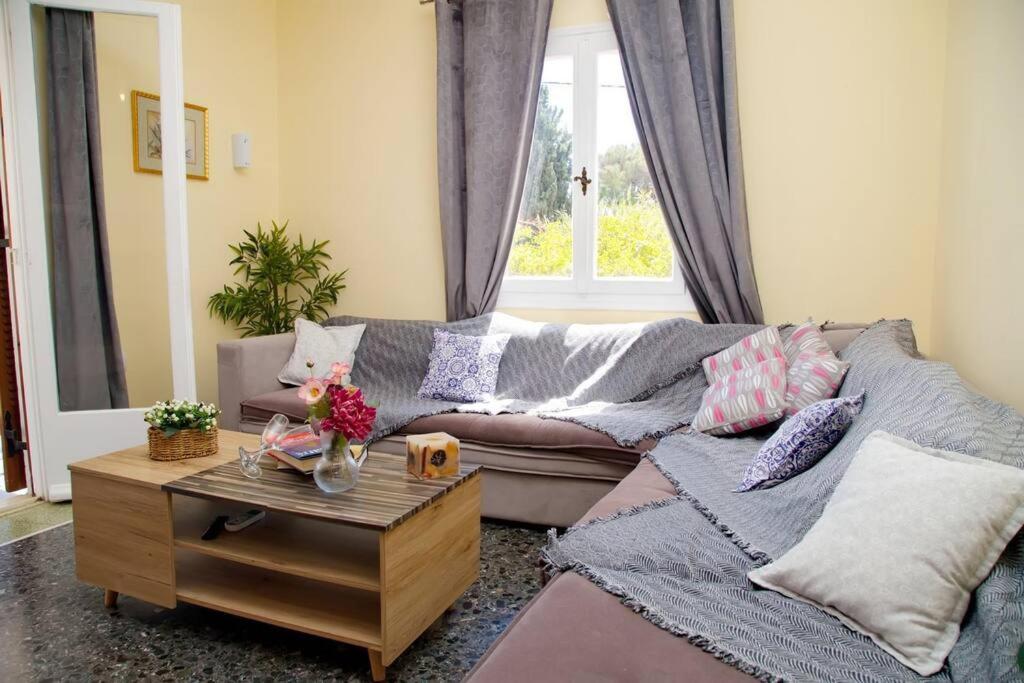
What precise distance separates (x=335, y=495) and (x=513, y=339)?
171 centimetres

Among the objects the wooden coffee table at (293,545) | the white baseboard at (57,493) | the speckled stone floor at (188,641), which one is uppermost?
the wooden coffee table at (293,545)

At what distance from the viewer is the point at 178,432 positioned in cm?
232

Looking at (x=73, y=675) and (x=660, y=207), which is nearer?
(x=73, y=675)

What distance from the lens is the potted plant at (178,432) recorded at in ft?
7.57

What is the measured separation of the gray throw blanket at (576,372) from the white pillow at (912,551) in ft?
4.25

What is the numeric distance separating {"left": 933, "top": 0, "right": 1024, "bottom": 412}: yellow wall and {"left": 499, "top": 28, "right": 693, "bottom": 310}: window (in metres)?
1.18

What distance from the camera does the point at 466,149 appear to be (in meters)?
3.83

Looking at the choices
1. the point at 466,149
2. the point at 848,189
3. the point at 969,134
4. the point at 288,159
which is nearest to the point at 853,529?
the point at 969,134

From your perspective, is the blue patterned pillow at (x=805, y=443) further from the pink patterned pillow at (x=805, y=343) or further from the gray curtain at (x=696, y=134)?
the gray curtain at (x=696, y=134)

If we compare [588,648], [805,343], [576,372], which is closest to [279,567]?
[588,648]

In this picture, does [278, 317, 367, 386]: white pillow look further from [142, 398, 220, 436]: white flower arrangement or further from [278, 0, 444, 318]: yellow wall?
[142, 398, 220, 436]: white flower arrangement

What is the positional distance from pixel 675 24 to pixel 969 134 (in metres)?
1.33

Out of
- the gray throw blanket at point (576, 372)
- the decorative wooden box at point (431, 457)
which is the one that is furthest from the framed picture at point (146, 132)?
the decorative wooden box at point (431, 457)

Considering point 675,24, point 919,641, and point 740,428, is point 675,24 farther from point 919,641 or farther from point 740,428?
point 919,641
